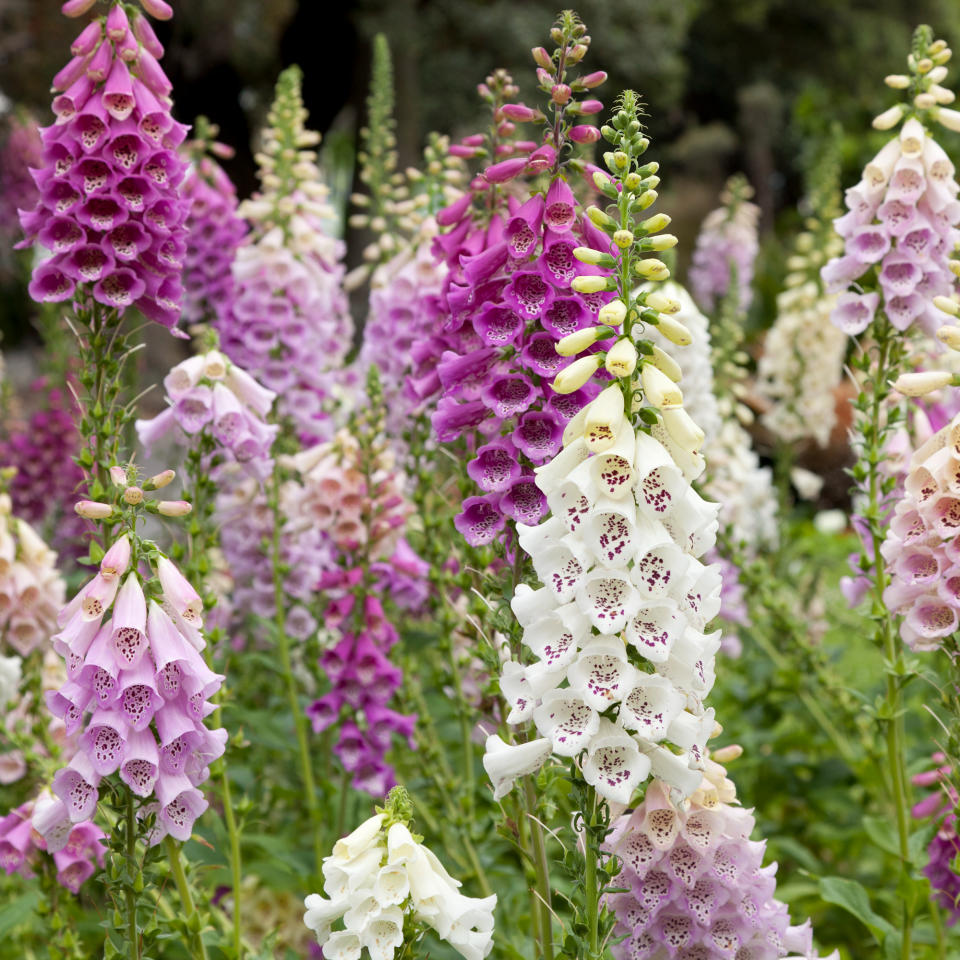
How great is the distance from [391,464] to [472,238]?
1428mm

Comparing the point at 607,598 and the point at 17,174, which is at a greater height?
the point at 17,174

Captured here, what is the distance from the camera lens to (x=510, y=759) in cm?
227

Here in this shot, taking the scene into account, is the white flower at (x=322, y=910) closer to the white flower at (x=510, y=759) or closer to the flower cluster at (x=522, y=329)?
the white flower at (x=510, y=759)

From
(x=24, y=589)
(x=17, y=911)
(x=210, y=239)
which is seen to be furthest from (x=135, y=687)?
(x=210, y=239)

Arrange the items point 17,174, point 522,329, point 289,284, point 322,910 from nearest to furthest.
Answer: point 322,910 → point 522,329 → point 289,284 → point 17,174

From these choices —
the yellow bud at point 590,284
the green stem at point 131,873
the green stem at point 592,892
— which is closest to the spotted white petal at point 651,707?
the green stem at point 592,892

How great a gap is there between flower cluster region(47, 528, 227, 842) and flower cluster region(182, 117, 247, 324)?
2412 mm

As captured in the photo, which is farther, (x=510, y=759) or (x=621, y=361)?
(x=510, y=759)

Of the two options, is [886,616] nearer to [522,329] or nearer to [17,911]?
[522,329]

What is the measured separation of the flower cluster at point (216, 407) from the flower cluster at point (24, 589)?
720mm

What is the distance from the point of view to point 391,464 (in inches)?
174

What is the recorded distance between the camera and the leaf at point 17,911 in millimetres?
3471

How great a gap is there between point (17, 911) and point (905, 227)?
11.2 ft

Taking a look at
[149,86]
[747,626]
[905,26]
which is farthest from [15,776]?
[905,26]
